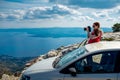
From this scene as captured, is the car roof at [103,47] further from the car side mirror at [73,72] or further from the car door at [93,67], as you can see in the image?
the car side mirror at [73,72]

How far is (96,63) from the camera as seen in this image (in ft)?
30.1

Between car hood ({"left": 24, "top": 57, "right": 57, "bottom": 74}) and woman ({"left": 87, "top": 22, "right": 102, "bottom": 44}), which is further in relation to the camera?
woman ({"left": 87, "top": 22, "right": 102, "bottom": 44})

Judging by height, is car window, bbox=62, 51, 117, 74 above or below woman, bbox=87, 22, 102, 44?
below

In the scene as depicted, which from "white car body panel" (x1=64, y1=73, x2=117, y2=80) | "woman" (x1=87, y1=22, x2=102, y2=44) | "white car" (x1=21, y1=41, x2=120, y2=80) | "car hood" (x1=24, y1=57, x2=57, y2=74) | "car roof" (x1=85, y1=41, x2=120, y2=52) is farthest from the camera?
"woman" (x1=87, y1=22, x2=102, y2=44)

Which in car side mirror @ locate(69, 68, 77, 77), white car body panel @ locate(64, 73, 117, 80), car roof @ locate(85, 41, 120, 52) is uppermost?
car roof @ locate(85, 41, 120, 52)

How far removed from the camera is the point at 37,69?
31.3ft

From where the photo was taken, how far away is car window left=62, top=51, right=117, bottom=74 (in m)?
9.03

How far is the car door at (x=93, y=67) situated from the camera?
8.94 metres

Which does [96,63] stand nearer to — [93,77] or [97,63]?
[97,63]

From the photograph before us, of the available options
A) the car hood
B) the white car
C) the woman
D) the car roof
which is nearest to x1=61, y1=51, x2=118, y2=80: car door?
the white car

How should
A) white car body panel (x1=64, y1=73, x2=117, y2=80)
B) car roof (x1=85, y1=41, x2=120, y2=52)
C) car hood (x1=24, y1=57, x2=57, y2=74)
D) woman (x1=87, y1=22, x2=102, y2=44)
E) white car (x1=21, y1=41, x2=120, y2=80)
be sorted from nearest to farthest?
white car body panel (x1=64, y1=73, x2=117, y2=80)
white car (x1=21, y1=41, x2=120, y2=80)
car roof (x1=85, y1=41, x2=120, y2=52)
car hood (x1=24, y1=57, x2=57, y2=74)
woman (x1=87, y1=22, x2=102, y2=44)

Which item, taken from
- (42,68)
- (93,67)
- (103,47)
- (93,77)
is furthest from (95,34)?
(93,77)

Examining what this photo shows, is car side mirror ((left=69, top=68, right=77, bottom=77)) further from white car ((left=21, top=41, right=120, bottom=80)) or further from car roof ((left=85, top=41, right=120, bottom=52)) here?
car roof ((left=85, top=41, right=120, bottom=52))

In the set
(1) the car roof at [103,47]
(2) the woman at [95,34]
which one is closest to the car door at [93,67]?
(1) the car roof at [103,47]
